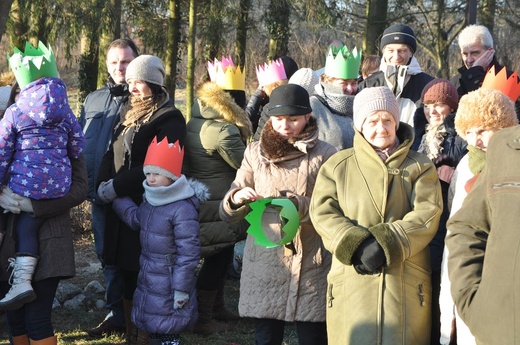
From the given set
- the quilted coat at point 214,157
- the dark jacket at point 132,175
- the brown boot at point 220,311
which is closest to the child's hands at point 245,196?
the dark jacket at point 132,175

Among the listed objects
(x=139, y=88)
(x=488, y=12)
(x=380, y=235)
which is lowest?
(x=380, y=235)

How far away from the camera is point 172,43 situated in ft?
39.0

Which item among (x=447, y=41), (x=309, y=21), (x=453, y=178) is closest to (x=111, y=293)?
(x=453, y=178)

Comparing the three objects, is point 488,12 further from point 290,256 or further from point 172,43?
point 290,256

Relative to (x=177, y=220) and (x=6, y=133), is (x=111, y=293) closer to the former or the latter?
(x=177, y=220)

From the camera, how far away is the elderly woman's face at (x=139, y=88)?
4805 mm

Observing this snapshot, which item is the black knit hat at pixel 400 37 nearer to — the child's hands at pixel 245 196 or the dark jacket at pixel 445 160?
the dark jacket at pixel 445 160

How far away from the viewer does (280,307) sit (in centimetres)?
404

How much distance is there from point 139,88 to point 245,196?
1.31m

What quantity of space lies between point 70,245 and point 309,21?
33.3 ft

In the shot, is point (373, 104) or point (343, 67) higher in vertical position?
point (343, 67)

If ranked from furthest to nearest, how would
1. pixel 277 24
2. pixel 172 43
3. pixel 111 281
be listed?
pixel 277 24 < pixel 172 43 < pixel 111 281

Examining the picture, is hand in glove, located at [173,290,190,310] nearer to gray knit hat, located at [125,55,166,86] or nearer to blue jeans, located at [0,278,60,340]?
blue jeans, located at [0,278,60,340]

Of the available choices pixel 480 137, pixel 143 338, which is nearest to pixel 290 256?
pixel 480 137
